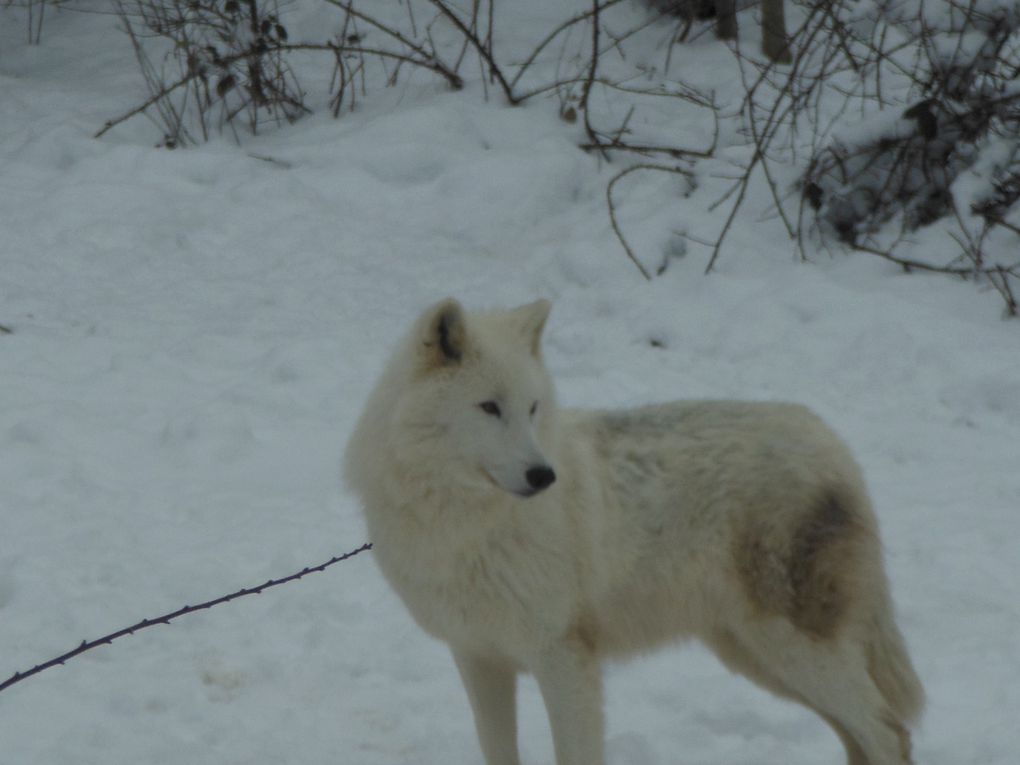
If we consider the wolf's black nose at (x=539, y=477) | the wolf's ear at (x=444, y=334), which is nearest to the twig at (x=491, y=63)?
the wolf's ear at (x=444, y=334)

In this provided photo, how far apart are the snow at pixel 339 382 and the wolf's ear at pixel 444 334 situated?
1.58m

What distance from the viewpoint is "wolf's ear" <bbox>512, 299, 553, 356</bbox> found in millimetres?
3865

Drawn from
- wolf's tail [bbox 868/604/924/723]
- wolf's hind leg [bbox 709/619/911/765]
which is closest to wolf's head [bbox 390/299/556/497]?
wolf's hind leg [bbox 709/619/911/765]

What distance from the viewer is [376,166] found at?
956cm

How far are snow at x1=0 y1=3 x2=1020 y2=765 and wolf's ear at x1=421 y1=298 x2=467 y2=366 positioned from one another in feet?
5.17

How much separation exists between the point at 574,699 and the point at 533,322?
118 centimetres

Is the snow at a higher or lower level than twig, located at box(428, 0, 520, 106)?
lower

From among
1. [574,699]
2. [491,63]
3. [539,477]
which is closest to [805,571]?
[574,699]

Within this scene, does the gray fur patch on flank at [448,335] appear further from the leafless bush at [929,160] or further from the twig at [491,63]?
the twig at [491,63]

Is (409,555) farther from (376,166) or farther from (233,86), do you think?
(233,86)

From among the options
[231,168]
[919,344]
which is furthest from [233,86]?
[919,344]

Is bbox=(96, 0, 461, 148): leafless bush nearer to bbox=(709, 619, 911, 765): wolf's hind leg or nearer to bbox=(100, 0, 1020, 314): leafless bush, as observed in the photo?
bbox=(100, 0, 1020, 314): leafless bush

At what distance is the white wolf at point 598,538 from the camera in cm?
361

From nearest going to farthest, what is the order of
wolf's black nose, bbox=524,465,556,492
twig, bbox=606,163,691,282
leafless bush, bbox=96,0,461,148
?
wolf's black nose, bbox=524,465,556,492, twig, bbox=606,163,691,282, leafless bush, bbox=96,0,461,148
